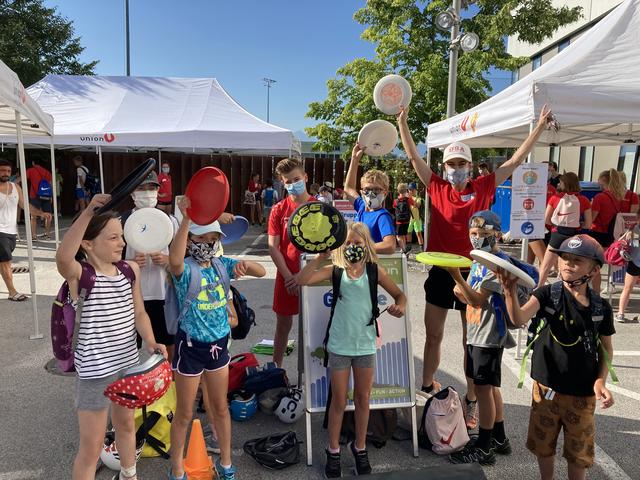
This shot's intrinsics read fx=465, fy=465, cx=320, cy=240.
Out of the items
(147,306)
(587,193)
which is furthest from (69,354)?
(587,193)

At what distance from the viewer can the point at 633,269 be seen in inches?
239

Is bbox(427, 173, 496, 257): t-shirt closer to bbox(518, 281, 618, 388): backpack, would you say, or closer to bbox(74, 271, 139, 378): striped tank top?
bbox(518, 281, 618, 388): backpack

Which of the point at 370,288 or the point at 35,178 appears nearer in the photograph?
the point at 370,288

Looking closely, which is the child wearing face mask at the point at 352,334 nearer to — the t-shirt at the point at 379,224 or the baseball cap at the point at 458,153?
the t-shirt at the point at 379,224

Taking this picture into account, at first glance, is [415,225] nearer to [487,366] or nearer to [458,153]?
[458,153]

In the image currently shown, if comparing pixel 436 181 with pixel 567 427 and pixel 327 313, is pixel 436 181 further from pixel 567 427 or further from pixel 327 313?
pixel 567 427

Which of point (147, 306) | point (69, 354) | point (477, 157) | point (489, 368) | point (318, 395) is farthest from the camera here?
point (477, 157)

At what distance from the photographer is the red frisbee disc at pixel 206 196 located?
8.05 feet

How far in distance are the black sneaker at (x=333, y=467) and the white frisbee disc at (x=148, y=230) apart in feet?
5.52

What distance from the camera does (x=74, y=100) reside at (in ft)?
37.5

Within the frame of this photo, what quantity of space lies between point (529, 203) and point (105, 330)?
423 cm

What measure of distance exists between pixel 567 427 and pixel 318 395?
154cm

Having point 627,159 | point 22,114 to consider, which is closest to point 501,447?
point 22,114

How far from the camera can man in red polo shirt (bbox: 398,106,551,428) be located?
140 inches
